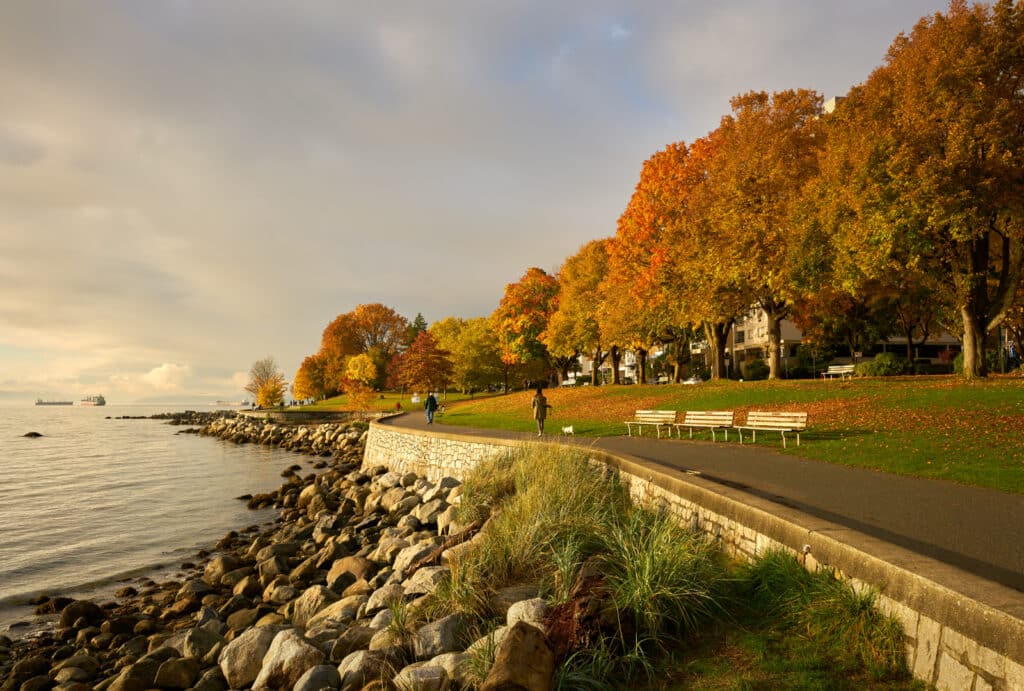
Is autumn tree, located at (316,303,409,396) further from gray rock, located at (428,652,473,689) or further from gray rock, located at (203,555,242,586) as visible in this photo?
gray rock, located at (428,652,473,689)

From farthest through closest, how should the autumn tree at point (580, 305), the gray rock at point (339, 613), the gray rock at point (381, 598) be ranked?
the autumn tree at point (580, 305) → the gray rock at point (339, 613) → the gray rock at point (381, 598)

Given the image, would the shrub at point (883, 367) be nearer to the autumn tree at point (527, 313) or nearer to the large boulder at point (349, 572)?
the autumn tree at point (527, 313)

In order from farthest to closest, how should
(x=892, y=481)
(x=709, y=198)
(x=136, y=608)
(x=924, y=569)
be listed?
(x=709, y=198)
(x=136, y=608)
(x=892, y=481)
(x=924, y=569)

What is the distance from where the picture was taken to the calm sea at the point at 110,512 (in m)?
13.9

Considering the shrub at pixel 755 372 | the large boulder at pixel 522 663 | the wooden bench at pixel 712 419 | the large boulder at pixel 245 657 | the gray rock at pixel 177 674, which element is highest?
the shrub at pixel 755 372

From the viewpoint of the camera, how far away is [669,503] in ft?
28.5

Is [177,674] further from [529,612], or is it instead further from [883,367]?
[883,367]

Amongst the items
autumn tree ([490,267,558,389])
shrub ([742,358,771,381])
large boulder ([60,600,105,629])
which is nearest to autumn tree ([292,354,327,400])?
autumn tree ([490,267,558,389])

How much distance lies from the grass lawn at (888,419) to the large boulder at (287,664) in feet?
33.5

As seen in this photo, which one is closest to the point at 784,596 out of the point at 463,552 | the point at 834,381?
the point at 463,552

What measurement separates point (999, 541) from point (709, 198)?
24420 millimetres

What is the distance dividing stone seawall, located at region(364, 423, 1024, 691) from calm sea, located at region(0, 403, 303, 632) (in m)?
12.4

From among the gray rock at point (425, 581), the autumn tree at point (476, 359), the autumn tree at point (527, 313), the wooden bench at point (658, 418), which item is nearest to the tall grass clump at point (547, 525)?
the gray rock at point (425, 581)

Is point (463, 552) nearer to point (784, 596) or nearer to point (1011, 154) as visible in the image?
point (784, 596)
